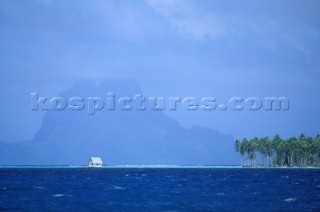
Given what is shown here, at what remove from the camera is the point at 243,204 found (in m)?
63.1

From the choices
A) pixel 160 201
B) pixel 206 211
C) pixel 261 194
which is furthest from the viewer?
pixel 261 194

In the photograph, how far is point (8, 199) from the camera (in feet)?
222

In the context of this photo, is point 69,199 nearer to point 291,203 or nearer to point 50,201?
point 50,201

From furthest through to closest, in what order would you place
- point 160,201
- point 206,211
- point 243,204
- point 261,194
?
point 261,194
point 160,201
point 243,204
point 206,211

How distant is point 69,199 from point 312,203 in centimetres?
2939

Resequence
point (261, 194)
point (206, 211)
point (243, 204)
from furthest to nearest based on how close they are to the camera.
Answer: point (261, 194) < point (243, 204) < point (206, 211)

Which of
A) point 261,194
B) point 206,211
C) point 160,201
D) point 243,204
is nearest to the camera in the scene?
point 206,211

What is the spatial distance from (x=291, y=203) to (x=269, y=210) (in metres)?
8.22

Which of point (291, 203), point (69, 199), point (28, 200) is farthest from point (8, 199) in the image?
point (291, 203)

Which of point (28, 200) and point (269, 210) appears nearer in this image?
point (269, 210)

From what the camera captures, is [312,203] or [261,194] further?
[261,194]

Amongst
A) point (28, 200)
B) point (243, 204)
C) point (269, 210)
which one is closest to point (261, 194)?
point (243, 204)

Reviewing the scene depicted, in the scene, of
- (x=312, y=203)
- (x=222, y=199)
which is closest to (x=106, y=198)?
(x=222, y=199)

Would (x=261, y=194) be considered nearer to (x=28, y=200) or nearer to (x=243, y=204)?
(x=243, y=204)
